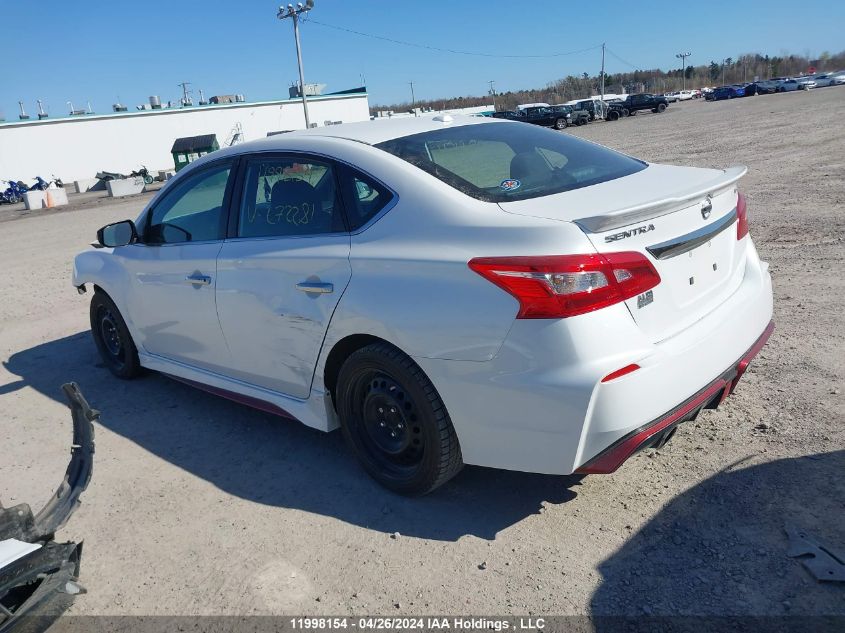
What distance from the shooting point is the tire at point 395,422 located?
2998 millimetres

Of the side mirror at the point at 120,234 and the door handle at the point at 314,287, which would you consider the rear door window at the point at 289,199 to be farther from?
the side mirror at the point at 120,234

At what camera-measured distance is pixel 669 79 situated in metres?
124

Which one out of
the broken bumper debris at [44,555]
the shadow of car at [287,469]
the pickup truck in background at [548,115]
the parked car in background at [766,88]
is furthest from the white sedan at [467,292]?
the parked car in background at [766,88]

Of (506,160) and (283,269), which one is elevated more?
(506,160)

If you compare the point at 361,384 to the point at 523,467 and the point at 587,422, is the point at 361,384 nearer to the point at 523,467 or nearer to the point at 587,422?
the point at 523,467

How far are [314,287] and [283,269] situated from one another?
0.92ft

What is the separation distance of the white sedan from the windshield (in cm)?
2

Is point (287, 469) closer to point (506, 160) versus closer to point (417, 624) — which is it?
point (417, 624)

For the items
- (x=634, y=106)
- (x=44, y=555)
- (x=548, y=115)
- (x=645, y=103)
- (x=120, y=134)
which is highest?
(x=120, y=134)

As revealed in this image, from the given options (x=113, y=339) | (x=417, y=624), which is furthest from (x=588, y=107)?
(x=417, y=624)

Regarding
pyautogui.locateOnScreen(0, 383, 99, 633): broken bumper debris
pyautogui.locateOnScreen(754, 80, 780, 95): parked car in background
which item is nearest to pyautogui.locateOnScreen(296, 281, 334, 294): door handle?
→ pyautogui.locateOnScreen(0, 383, 99, 633): broken bumper debris

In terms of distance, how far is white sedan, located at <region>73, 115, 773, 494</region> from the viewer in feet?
8.50

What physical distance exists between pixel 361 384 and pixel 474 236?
0.97m

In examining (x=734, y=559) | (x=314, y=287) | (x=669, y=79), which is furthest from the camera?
(x=669, y=79)
